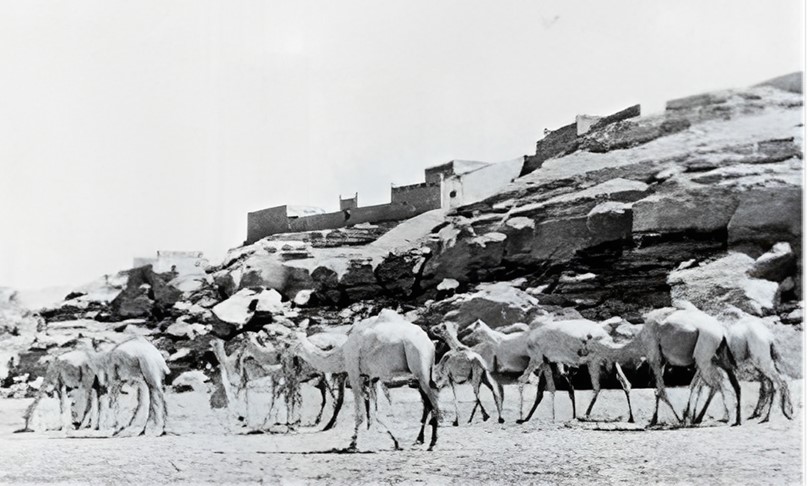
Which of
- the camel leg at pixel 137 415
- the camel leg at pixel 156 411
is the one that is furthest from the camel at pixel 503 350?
the camel leg at pixel 137 415

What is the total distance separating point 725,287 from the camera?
25.2ft

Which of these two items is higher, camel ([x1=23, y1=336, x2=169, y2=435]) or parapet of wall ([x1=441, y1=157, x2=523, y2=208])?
parapet of wall ([x1=441, y1=157, x2=523, y2=208])

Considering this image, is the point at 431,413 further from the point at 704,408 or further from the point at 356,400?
the point at 704,408

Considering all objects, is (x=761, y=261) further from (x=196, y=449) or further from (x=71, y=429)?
(x=71, y=429)

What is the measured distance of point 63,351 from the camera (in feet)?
32.0

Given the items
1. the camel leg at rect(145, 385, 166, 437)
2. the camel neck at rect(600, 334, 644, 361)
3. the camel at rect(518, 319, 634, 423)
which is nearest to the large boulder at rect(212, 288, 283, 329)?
the camel leg at rect(145, 385, 166, 437)

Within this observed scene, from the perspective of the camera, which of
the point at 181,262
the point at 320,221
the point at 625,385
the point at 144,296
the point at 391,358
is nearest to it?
the point at 625,385

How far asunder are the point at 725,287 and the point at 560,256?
1.51 meters

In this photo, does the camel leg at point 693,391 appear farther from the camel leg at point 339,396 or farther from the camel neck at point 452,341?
the camel leg at point 339,396

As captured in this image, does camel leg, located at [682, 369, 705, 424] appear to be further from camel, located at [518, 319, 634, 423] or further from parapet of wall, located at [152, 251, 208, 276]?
parapet of wall, located at [152, 251, 208, 276]

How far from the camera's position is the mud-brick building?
356 inches

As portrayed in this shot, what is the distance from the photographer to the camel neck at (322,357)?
830cm

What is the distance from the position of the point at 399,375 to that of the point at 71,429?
3753 millimetres

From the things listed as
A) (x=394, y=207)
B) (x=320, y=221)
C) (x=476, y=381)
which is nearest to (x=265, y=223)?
(x=320, y=221)
